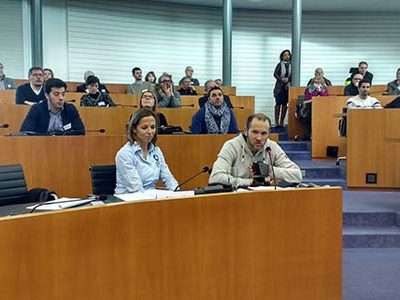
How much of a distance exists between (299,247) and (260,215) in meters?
0.24

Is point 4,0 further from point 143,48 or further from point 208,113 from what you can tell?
point 208,113

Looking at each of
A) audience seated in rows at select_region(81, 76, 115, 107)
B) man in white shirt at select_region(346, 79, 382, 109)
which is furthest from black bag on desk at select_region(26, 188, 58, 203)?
man in white shirt at select_region(346, 79, 382, 109)

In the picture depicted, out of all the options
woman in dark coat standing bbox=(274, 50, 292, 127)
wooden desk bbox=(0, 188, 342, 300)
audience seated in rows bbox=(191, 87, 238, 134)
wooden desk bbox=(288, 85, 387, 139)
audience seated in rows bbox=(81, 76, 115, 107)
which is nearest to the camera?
wooden desk bbox=(0, 188, 342, 300)

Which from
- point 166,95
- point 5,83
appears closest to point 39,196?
point 166,95

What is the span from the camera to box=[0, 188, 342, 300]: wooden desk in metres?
1.53

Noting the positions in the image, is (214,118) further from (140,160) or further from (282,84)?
(282,84)

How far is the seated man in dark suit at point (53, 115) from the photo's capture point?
4.02m

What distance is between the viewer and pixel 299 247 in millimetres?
2131

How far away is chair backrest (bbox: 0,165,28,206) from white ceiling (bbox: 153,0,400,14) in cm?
841

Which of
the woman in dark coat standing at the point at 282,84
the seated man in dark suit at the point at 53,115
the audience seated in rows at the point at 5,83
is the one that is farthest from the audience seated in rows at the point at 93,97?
the woman in dark coat standing at the point at 282,84

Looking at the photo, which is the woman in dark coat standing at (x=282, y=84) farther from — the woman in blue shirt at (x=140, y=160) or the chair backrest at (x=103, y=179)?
the chair backrest at (x=103, y=179)

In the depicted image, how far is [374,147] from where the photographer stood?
523cm

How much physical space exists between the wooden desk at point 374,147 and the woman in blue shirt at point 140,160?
259 centimetres

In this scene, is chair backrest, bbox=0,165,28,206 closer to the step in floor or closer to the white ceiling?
the step in floor
